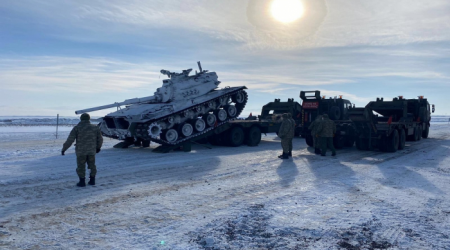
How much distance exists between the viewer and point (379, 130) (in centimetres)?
1460

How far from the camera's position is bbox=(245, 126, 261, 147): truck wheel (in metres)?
17.2

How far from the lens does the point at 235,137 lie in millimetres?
16938

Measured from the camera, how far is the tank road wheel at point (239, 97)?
18.3 metres

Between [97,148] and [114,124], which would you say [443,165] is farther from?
[114,124]

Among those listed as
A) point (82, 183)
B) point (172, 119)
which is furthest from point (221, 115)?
point (82, 183)

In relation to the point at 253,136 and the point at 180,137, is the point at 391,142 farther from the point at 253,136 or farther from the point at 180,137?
the point at 180,137

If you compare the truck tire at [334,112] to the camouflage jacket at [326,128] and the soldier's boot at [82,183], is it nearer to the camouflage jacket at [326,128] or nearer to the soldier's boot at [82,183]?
the camouflage jacket at [326,128]

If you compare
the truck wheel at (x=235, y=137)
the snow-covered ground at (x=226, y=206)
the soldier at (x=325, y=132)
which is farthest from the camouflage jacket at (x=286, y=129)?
the truck wheel at (x=235, y=137)

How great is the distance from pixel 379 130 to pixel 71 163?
36.5 ft

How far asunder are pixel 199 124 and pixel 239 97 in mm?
3224

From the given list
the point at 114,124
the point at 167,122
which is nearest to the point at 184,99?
the point at 167,122

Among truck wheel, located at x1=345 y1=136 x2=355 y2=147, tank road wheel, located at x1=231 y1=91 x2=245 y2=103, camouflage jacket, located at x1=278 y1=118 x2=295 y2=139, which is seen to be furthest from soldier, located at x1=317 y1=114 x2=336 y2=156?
tank road wheel, located at x1=231 y1=91 x2=245 y2=103

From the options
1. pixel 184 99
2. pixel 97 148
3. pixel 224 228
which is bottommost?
pixel 224 228

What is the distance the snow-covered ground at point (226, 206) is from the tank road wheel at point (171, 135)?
362cm
